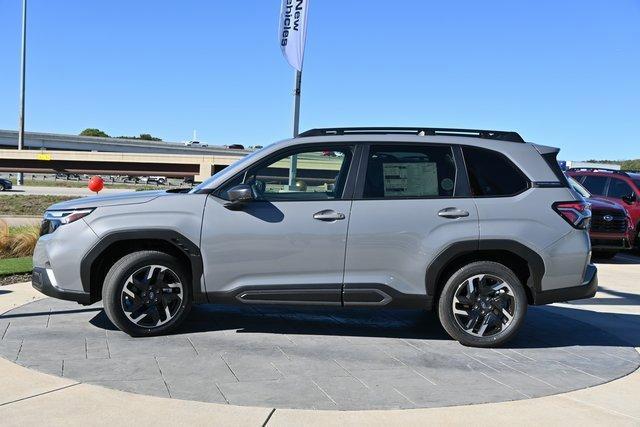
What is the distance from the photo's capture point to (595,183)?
15.4m

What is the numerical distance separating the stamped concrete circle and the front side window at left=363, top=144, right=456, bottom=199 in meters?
1.42

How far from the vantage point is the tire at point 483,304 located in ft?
17.6

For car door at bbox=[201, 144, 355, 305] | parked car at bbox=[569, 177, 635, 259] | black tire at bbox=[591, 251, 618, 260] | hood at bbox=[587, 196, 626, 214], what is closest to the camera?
car door at bbox=[201, 144, 355, 305]

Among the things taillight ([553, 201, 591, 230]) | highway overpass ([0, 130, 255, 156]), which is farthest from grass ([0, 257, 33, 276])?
highway overpass ([0, 130, 255, 156])

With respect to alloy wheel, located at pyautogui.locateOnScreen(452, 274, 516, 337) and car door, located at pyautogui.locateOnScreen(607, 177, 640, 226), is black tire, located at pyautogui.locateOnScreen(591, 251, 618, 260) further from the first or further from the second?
alloy wheel, located at pyautogui.locateOnScreen(452, 274, 516, 337)

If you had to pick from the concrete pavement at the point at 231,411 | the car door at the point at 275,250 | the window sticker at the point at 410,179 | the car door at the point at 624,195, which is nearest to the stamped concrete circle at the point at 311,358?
the concrete pavement at the point at 231,411

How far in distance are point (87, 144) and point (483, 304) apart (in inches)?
4190

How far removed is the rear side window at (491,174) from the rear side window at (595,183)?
1110 centimetres

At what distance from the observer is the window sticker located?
5.44m

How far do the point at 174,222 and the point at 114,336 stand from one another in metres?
1.23

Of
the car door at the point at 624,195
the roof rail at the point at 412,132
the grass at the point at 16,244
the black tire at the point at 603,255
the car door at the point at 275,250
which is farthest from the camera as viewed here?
the car door at the point at 624,195

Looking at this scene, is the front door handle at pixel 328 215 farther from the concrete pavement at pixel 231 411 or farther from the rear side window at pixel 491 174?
the concrete pavement at pixel 231 411

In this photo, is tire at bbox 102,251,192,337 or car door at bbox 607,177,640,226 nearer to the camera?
tire at bbox 102,251,192,337

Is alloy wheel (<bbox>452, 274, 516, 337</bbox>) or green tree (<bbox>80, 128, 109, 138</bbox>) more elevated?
green tree (<bbox>80, 128, 109, 138</bbox>)
